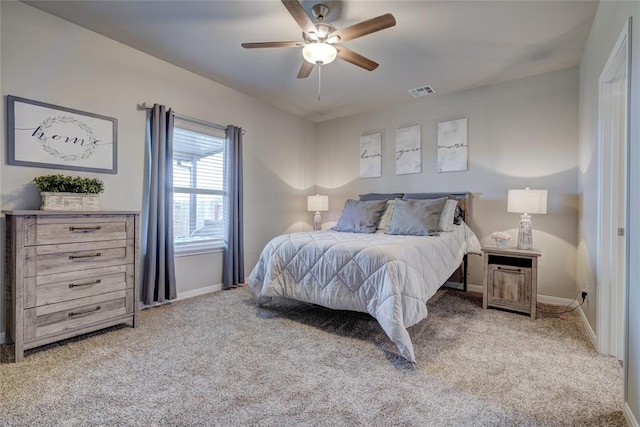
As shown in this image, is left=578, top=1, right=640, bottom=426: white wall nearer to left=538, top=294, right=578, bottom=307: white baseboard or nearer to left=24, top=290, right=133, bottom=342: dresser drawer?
left=538, top=294, right=578, bottom=307: white baseboard

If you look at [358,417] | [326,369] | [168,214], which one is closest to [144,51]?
[168,214]

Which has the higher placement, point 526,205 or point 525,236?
point 526,205

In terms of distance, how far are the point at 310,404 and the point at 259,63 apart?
123 inches

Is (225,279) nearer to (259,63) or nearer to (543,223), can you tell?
(259,63)

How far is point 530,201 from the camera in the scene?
9.97ft

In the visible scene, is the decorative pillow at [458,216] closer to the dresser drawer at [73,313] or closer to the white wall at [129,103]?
the white wall at [129,103]

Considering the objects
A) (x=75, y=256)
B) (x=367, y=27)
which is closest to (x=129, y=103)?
(x=75, y=256)

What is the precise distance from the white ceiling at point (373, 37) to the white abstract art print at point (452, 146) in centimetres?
46

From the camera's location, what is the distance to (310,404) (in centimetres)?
161

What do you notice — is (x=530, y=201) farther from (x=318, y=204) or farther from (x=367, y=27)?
(x=318, y=204)

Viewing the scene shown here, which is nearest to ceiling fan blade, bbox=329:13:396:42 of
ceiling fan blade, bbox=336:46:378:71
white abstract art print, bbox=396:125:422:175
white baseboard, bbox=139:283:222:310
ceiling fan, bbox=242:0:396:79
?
ceiling fan, bbox=242:0:396:79

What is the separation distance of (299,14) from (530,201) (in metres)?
2.69

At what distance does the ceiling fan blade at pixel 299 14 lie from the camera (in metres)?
1.90

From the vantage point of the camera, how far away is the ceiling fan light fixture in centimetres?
232
